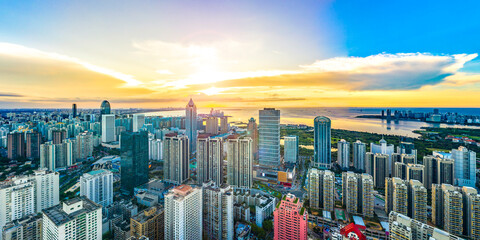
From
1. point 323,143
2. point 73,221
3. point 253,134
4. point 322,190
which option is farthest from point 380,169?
point 73,221

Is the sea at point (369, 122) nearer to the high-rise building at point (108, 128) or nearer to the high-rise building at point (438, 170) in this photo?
the high-rise building at point (438, 170)

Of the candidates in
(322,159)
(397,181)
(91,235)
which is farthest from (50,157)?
(397,181)

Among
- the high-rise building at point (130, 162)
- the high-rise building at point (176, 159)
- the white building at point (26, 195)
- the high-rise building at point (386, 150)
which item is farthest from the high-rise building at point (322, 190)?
the white building at point (26, 195)

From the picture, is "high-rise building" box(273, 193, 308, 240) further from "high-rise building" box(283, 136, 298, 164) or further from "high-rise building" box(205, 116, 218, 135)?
"high-rise building" box(205, 116, 218, 135)

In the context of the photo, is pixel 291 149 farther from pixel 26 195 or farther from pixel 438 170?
pixel 26 195

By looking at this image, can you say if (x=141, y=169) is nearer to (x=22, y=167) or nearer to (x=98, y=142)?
(x=22, y=167)
